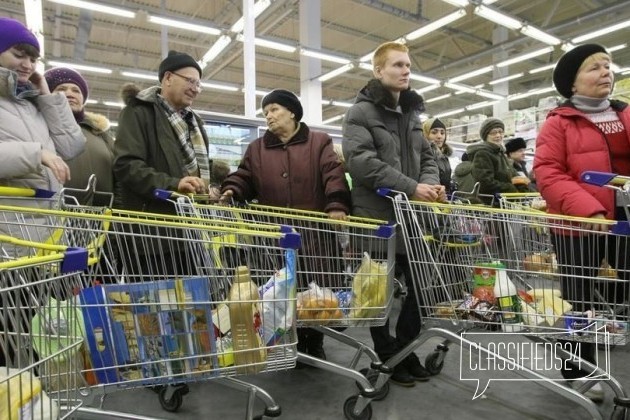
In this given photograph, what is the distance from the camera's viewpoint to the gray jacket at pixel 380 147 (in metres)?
2.07

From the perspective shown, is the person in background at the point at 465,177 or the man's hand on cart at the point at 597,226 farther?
the person in background at the point at 465,177

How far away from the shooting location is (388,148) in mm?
2189

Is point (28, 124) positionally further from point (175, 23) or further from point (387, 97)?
point (175, 23)

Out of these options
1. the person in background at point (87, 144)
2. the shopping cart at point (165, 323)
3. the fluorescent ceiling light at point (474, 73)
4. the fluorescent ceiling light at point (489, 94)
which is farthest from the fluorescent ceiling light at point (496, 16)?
the shopping cart at point (165, 323)

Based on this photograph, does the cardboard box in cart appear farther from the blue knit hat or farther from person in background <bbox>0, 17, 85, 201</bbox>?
the blue knit hat

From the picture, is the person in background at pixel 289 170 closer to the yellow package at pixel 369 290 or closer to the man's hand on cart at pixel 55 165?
the yellow package at pixel 369 290

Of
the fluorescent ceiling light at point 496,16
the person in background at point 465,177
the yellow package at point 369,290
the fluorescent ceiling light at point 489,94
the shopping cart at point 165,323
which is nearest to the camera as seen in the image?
the shopping cart at point 165,323

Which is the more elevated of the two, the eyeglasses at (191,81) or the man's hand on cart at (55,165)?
the eyeglasses at (191,81)

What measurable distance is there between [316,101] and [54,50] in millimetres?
7297

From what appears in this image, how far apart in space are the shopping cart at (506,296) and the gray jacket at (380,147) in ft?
0.33

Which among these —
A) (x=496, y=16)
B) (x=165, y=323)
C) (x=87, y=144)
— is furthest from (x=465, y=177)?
(x=496, y=16)

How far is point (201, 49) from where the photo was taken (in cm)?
1211

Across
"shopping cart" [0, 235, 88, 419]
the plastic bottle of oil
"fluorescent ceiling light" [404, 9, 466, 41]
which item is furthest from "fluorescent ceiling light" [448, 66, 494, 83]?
"shopping cart" [0, 235, 88, 419]

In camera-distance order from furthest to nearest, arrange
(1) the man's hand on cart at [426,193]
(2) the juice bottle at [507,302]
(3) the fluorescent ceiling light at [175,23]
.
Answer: (3) the fluorescent ceiling light at [175,23] < (1) the man's hand on cart at [426,193] < (2) the juice bottle at [507,302]
